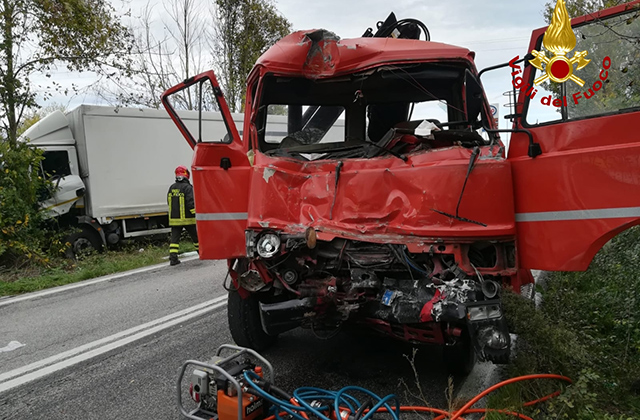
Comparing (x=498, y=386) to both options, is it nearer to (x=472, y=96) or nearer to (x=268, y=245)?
(x=268, y=245)

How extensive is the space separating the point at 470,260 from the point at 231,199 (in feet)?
6.03

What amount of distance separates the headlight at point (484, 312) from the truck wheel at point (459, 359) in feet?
2.77

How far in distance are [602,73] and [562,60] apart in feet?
0.83

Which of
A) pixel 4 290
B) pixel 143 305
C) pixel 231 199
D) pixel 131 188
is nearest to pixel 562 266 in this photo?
pixel 231 199

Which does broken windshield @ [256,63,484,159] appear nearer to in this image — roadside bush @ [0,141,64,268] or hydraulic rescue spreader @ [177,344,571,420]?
hydraulic rescue spreader @ [177,344,571,420]

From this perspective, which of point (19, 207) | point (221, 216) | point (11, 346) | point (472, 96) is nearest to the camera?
point (221, 216)

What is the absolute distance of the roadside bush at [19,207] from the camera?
26.9ft

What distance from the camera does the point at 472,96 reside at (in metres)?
3.74

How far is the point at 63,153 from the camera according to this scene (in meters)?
9.94

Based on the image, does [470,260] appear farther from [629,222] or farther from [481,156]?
[629,222]

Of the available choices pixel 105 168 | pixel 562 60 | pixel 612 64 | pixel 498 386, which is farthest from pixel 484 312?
pixel 105 168

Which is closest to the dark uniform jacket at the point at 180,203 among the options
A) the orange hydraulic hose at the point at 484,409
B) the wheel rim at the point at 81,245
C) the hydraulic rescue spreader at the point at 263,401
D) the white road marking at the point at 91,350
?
the wheel rim at the point at 81,245

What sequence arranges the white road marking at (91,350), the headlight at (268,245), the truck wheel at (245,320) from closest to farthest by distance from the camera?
the headlight at (268,245), the white road marking at (91,350), the truck wheel at (245,320)

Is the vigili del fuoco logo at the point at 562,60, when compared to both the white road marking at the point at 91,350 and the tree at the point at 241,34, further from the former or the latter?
the tree at the point at 241,34
